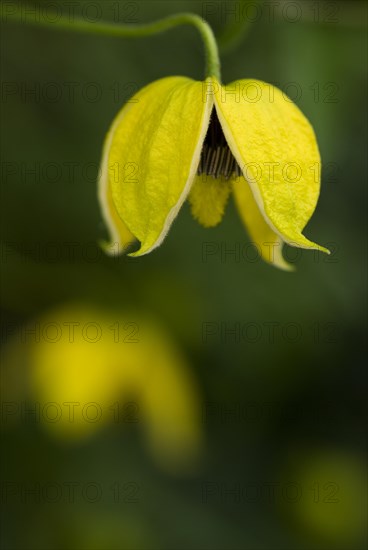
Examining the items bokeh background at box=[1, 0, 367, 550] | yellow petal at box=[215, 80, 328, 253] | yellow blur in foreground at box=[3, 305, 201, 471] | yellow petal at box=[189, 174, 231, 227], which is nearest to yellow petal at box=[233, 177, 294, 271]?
yellow petal at box=[189, 174, 231, 227]

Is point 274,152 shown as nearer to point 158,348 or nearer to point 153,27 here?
point 153,27

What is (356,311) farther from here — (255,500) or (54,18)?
(54,18)

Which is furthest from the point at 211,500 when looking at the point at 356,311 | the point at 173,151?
the point at 173,151

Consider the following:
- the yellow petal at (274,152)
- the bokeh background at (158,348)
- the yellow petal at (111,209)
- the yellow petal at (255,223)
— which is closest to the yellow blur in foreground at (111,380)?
the bokeh background at (158,348)

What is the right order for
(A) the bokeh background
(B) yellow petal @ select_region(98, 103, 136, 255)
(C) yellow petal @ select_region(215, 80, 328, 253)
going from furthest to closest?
(A) the bokeh background → (B) yellow petal @ select_region(98, 103, 136, 255) → (C) yellow petal @ select_region(215, 80, 328, 253)

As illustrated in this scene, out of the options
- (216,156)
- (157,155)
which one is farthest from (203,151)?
(157,155)

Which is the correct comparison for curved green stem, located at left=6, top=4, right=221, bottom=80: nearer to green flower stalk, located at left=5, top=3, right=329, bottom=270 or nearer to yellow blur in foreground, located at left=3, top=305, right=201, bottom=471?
green flower stalk, located at left=5, top=3, right=329, bottom=270
